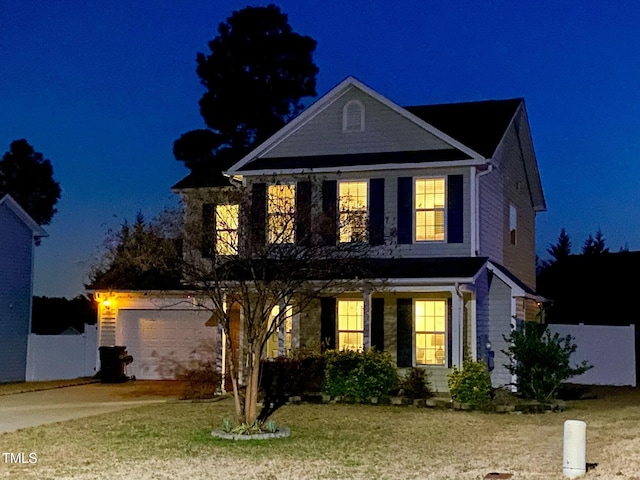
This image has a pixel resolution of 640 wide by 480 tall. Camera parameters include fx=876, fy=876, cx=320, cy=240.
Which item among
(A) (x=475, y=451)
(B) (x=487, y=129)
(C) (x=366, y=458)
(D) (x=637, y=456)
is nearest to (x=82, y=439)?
(C) (x=366, y=458)

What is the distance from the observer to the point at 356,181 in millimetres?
20516

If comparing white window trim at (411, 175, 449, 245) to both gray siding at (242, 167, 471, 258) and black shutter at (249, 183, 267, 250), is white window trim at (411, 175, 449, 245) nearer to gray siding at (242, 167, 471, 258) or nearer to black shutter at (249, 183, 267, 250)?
gray siding at (242, 167, 471, 258)

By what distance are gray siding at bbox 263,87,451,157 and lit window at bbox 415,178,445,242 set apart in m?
0.91

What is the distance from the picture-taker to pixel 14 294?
977 inches

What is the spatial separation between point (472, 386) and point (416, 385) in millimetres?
1395

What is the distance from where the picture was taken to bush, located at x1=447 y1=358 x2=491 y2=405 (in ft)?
57.0

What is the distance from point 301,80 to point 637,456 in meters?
31.7

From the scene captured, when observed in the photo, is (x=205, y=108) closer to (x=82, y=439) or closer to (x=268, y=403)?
(x=268, y=403)

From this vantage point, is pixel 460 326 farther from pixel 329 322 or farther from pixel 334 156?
pixel 334 156

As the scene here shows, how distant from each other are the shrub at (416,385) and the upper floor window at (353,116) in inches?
236

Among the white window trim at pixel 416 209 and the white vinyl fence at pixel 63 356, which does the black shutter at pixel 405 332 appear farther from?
the white vinyl fence at pixel 63 356

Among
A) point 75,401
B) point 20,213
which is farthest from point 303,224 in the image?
point 20,213

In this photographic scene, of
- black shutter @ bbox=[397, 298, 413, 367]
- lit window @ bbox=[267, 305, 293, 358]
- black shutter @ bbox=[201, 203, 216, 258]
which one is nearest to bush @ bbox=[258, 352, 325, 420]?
lit window @ bbox=[267, 305, 293, 358]

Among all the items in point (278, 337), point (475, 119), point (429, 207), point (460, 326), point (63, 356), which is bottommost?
point (63, 356)
